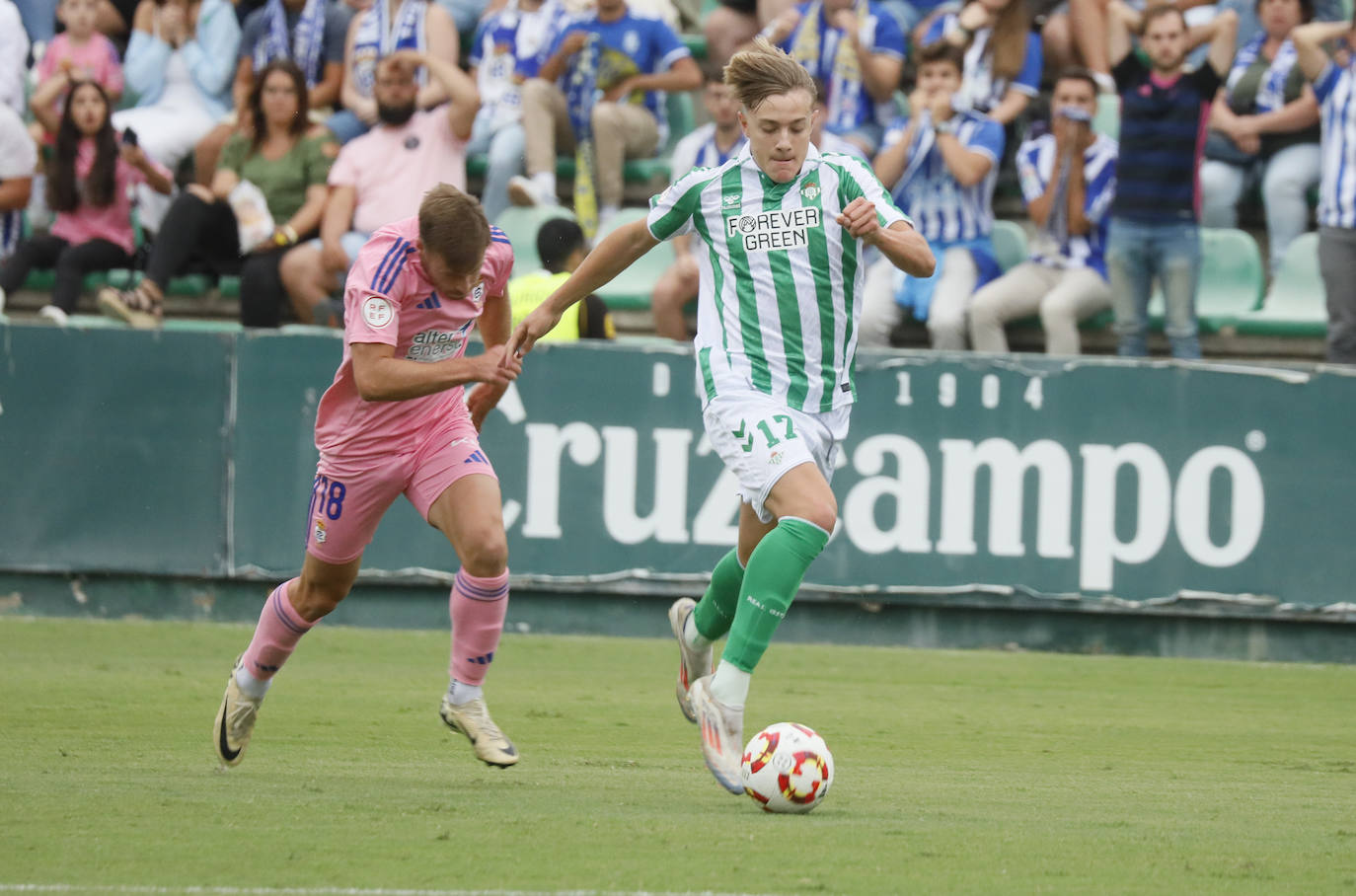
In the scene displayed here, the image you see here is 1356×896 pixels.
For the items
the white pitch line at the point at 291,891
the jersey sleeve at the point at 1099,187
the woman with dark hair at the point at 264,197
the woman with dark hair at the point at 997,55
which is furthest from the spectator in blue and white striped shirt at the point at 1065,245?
the white pitch line at the point at 291,891

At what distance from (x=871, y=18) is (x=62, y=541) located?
22.0ft

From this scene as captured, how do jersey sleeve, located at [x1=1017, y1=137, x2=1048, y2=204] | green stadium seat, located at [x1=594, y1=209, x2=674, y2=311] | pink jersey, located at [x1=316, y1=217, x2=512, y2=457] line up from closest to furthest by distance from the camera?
pink jersey, located at [x1=316, y1=217, x2=512, y2=457] → jersey sleeve, located at [x1=1017, y1=137, x2=1048, y2=204] → green stadium seat, located at [x1=594, y1=209, x2=674, y2=311]

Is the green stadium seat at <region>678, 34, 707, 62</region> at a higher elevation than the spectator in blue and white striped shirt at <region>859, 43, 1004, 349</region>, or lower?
higher

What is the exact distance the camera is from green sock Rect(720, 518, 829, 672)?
19.1ft

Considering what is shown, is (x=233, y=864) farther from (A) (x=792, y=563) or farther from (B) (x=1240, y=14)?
(B) (x=1240, y=14)

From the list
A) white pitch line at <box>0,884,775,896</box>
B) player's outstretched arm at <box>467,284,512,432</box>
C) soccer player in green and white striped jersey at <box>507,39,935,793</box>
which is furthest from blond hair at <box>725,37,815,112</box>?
white pitch line at <box>0,884,775,896</box>

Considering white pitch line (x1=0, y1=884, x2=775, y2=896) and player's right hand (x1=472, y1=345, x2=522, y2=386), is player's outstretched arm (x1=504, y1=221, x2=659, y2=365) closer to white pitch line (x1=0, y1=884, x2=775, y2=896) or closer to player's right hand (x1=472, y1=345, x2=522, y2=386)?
player's right hand (x1=472, y1=345, x2=522, y2=386)

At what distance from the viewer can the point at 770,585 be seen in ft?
19.1

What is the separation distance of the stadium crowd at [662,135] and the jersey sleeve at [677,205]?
183 inches

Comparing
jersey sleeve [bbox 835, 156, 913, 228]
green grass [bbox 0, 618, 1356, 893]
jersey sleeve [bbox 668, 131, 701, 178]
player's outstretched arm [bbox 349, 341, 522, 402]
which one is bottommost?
green grass [bbox 0, 618, 1356, 893]

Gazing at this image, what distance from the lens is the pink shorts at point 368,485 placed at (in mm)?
6383

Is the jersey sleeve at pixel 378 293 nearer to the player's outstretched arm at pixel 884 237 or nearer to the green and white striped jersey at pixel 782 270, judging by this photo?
the green and white striped jersey at pixel 782 270

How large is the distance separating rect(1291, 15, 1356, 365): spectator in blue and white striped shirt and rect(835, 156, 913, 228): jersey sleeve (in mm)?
6037

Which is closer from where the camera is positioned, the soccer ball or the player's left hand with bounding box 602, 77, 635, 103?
the soccer ball
